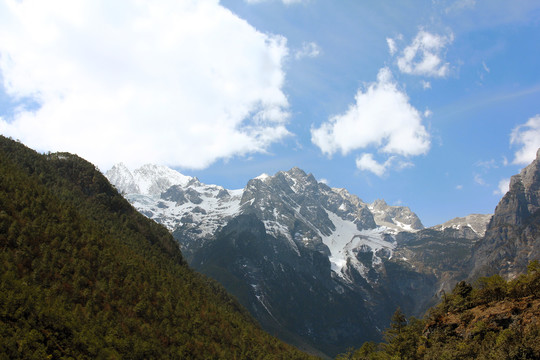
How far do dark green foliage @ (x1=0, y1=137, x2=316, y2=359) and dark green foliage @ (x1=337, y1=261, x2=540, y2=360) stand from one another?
238ft

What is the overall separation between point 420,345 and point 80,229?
122995 millimetres

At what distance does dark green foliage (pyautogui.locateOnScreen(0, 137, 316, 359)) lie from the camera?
302 feet

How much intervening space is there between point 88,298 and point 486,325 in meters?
110

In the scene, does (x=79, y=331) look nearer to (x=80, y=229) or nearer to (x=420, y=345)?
(x=80, y=229)

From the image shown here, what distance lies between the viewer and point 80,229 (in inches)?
5655

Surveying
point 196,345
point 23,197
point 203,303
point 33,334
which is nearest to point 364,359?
point 196,345

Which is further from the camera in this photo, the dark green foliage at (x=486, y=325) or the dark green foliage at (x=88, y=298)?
the dark green foliage at (x=88, y=298)

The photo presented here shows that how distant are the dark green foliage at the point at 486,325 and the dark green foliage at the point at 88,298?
7255 cm

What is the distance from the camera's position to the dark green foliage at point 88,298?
92.1m

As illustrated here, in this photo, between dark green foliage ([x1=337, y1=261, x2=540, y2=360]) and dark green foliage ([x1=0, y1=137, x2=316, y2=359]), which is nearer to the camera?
dark green foliage ([x1=337, y1=261, x2=540, y2=360])

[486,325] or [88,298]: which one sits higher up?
[88,298]

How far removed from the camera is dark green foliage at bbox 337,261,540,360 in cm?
6556

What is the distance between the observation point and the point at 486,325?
75.8m

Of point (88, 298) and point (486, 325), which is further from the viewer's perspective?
point (88, 298)
